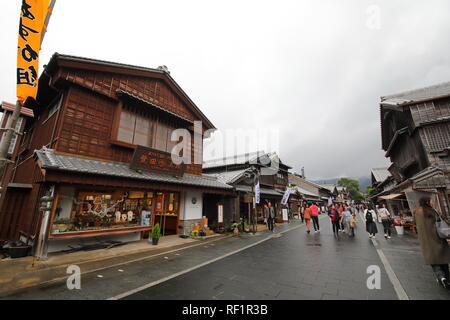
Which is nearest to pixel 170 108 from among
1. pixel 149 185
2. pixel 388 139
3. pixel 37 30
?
pixel 149 185

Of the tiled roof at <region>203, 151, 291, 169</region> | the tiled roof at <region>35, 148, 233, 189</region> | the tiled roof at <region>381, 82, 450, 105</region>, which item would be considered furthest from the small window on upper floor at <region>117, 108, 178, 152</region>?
the tiled roof at <region>381, 82, 450, 105</region>

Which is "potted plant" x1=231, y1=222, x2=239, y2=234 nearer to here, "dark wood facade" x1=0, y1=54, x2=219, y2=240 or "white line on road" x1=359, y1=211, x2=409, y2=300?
"dark wood facade" x1=0, y1=54, x2=219, y2=240

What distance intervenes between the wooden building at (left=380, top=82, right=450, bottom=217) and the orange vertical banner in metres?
18.3

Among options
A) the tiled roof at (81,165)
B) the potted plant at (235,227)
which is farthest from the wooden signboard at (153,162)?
the potted plant at (235,227)

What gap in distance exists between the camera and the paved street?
13.4 feet

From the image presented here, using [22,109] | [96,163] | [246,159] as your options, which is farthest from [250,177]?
[22,109]

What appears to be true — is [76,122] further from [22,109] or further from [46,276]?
[22,109]

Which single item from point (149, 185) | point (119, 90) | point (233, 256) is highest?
point (119, 90)

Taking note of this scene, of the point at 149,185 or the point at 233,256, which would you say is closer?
the point at 233,256

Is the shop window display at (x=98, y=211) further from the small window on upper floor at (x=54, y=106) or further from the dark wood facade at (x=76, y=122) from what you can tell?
the small window on upper floor at (x=54, y=106)

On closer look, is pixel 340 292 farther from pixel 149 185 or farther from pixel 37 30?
pixel 37 30

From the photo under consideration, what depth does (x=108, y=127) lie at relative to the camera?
9.49 metres
